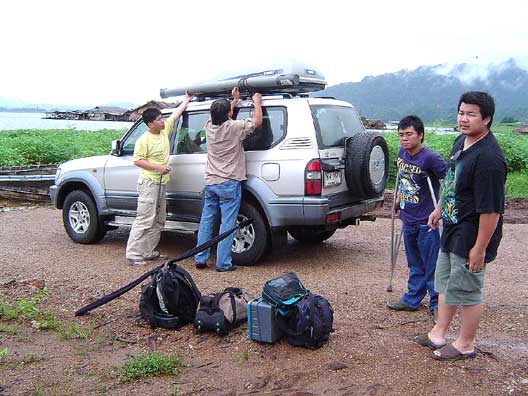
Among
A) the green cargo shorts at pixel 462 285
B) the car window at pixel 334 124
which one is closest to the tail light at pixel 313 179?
the car window at pixel 334 124

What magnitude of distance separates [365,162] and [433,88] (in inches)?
4955

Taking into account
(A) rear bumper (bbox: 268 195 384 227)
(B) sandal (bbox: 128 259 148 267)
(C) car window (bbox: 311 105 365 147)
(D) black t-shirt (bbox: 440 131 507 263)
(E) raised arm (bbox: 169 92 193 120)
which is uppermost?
(E) raised arm (bbox: 169 92 193 120)

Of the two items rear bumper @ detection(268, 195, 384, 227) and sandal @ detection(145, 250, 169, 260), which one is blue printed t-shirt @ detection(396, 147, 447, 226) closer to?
rear bumper @ detection(268, 195, 384, 227)

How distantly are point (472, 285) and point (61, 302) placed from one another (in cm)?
399

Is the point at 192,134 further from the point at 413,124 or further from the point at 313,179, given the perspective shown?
the point at 413,124

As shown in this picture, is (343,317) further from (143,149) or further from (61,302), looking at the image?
(143,149)

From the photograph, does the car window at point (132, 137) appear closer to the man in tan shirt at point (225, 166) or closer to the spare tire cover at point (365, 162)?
the man in tan shirt at point (225, 166)

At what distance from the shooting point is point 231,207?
22.4 feet

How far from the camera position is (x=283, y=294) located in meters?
4.52

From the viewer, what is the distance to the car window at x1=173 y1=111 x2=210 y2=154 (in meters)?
7.54

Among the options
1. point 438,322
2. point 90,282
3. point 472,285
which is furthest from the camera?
point 90,282

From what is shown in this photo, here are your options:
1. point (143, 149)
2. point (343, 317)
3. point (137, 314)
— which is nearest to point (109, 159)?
point (143, 149)

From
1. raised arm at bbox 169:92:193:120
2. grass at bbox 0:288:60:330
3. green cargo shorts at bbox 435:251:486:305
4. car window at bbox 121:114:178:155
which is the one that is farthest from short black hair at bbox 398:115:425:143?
car window at bbox 121:114:178:155

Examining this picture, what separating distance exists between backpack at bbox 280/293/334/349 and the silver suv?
84.4 inches
